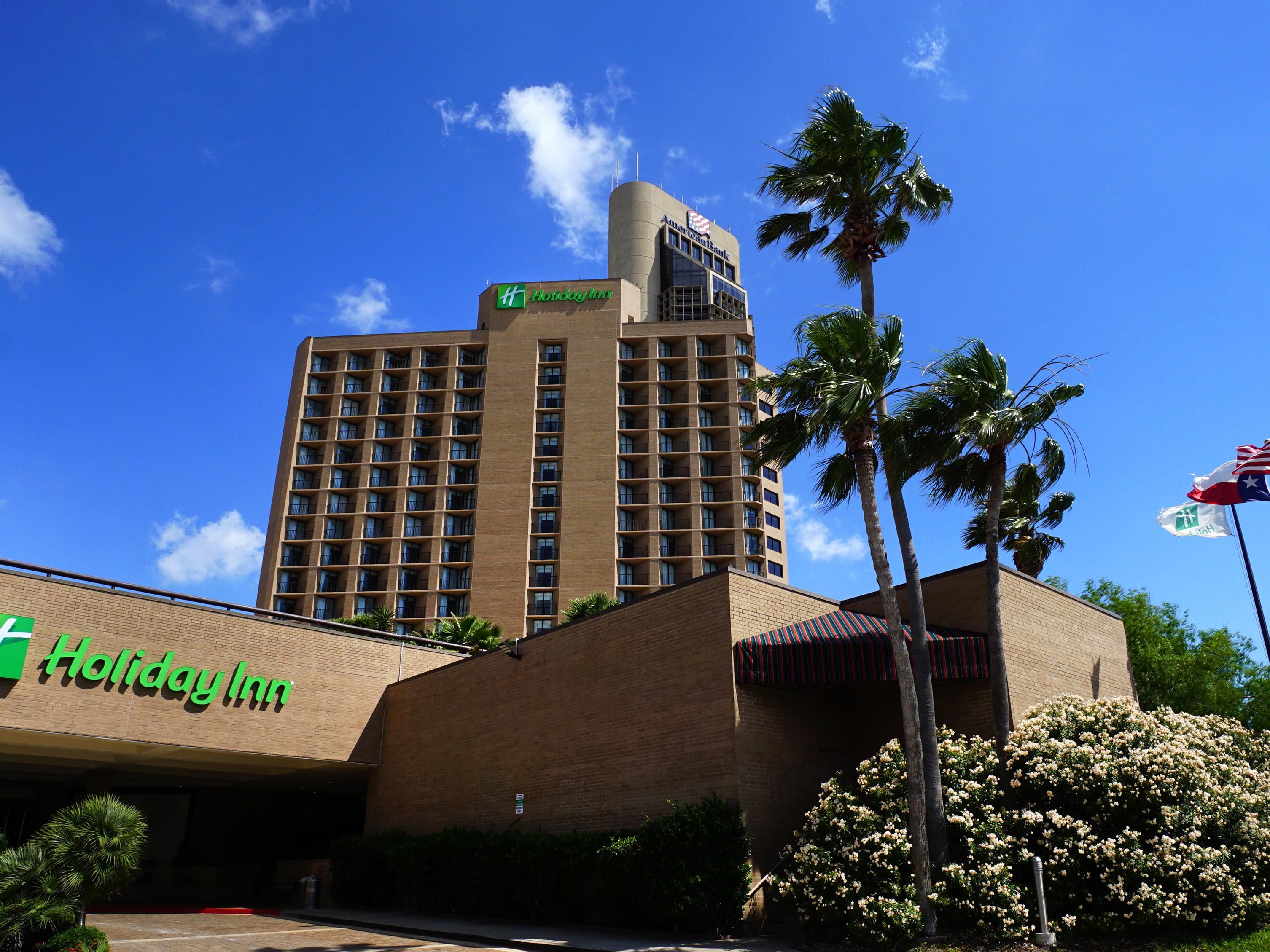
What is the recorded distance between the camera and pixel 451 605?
68.2 m

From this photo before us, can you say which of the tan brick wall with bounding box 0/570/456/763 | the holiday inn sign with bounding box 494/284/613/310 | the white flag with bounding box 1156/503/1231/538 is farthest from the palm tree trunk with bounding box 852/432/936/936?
the holiday inn sign with bounding box 494/284/613/310

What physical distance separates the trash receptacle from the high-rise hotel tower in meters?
39.8

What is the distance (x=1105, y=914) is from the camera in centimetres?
1306

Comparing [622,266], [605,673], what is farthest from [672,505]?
[605,673]

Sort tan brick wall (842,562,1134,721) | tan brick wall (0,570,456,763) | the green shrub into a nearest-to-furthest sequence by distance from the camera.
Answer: the green shrub
tan brick wall (842,562,1134,721)
tan brick wall (0,570,456,763)

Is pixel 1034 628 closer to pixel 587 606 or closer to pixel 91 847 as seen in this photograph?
pixel 91 847

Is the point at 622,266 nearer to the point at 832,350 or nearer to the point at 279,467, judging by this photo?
the point at 279,467

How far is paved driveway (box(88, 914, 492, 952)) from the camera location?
15234mm

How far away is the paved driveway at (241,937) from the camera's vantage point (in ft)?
50.0

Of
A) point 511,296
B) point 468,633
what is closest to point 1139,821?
point 468,633

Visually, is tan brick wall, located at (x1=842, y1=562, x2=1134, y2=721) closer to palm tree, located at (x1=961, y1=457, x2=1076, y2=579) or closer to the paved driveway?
palm tree, located at (x1=961, y1=457, x2=1076, y2=579)

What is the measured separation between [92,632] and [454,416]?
5222cm

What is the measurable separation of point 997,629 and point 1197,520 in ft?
32.1

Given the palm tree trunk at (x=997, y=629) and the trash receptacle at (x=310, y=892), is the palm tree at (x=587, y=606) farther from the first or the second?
the palm tree trunk at (x=997, y=629)
